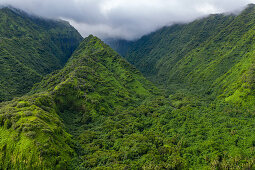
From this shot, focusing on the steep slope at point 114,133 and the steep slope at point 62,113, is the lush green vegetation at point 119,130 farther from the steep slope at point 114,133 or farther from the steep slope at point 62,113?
the steep slope at point 62,113

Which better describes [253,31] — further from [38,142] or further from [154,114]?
[38,142]

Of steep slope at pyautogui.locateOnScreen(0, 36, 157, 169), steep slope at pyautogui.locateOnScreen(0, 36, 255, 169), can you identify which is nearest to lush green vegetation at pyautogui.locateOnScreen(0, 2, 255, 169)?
steep slope at pyautogui.locateOnScreen(0, 36, 255, 169)

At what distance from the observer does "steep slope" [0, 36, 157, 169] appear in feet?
172

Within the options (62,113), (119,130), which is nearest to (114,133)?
(119,130)

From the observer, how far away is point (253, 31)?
574 ft

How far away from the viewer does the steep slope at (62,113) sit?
52.5 m

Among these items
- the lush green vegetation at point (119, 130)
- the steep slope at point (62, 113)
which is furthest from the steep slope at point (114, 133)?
the steep slope at point (62, 113)

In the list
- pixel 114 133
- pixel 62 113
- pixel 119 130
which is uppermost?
pixel 62 113

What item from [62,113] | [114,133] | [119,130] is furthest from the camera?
[62,113]

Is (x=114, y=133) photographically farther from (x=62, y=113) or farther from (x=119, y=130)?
(x=62, y=113)

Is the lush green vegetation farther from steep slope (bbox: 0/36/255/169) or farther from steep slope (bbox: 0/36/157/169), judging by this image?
steep slope (bbox: 0/36/157/169)

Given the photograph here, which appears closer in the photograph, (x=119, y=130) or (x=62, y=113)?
(x=119, y=130)

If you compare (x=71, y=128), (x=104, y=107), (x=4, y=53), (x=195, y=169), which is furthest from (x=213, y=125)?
(x=4, y=53)

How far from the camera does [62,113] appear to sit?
104 meters
